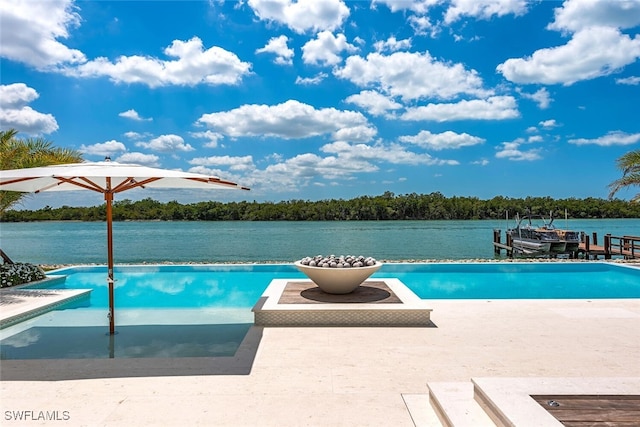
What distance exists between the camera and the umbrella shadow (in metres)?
3.55

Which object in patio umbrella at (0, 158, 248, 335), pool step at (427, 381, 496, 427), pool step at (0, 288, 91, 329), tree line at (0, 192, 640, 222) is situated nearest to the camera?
pool step at (427, 381, 496, 427)

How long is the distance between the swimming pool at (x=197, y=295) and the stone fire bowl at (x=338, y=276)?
1.11 m

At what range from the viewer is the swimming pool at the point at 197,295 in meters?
4.72

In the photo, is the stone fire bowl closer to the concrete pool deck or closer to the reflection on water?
the concrete pool deck

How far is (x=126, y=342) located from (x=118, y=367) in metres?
1.16

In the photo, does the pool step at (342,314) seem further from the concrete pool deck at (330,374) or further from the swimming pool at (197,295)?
the swimming pool at (197,295)

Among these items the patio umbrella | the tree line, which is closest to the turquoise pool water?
the patio umbrella

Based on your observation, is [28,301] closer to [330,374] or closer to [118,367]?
[118,367]

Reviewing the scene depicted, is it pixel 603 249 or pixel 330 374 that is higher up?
pixel 330 374

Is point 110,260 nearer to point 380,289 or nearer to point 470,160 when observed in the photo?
point 380,289

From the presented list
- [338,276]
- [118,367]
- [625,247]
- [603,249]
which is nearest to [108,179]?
[118,367]

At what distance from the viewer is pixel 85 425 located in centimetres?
266

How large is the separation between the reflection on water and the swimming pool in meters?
0.01

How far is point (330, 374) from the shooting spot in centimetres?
353
